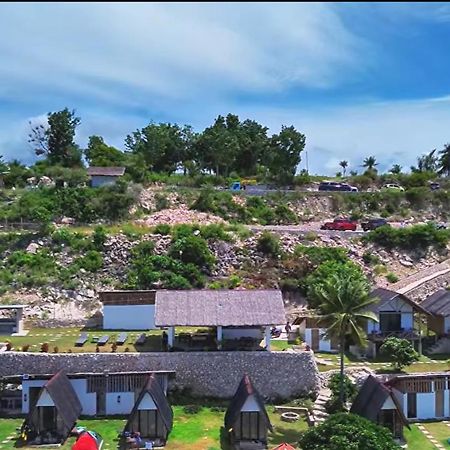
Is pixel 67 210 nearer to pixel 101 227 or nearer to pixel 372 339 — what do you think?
pixel 101 227

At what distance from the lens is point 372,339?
39.4 meters

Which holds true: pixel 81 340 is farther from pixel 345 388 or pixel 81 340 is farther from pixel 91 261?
pixel 345 388

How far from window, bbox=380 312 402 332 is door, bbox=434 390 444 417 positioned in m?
8.07

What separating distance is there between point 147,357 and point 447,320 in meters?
18.9

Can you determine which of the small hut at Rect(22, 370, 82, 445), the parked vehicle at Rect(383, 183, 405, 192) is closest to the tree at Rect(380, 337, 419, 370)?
the small hut at Rect(22, 370, 82, 445)

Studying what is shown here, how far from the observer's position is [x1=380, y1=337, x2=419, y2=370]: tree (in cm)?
3544

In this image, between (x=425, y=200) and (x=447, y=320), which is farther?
(x=425, y=200)

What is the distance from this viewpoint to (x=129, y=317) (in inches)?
1614

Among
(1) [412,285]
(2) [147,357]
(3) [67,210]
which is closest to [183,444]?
(2) [147,357]

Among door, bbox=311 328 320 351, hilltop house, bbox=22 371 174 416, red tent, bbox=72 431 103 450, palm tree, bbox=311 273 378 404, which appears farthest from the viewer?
door, bbox=311 328 320 351

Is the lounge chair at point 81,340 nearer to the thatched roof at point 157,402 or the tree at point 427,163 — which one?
the thatched roof at point 157,402

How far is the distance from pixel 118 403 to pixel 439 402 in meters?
16.1

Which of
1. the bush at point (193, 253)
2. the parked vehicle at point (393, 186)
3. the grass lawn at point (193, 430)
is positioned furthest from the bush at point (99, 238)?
the parked vehicle at point (393, 186)

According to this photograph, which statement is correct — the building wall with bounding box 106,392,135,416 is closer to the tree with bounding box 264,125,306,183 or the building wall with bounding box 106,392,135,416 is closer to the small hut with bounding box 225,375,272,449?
the small hut with bounding box 225,375,272,449
